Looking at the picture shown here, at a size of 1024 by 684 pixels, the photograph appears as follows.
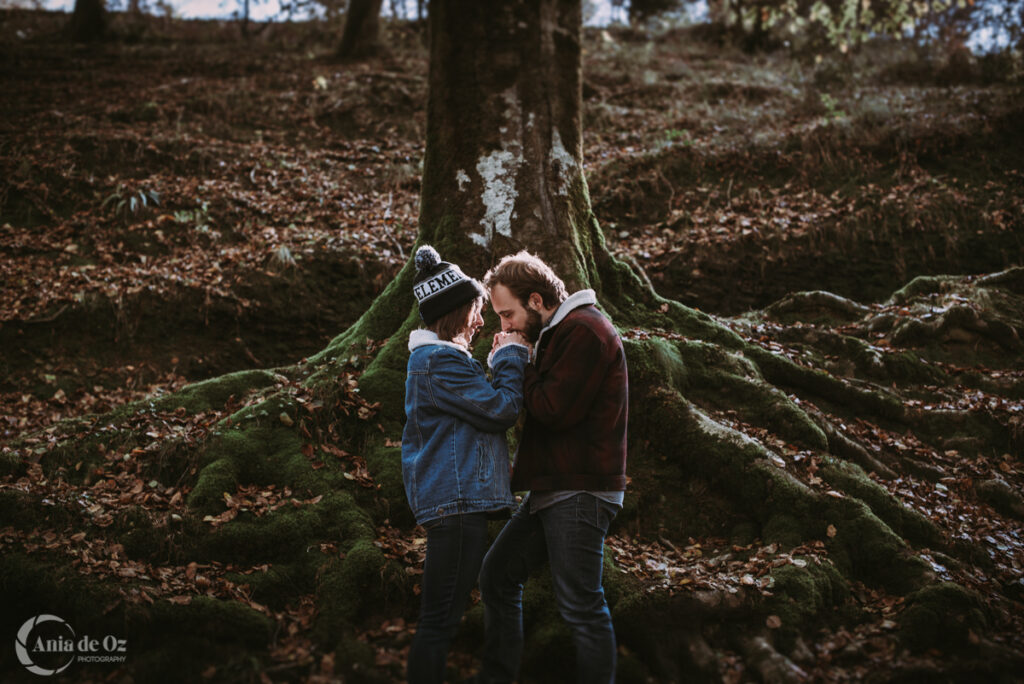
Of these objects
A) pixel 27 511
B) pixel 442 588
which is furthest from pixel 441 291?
pixel 27 511

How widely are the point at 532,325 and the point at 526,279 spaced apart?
0.84 ft

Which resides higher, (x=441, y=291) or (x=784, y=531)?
(x=441, y=291)

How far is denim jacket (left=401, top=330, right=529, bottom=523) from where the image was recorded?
10.1 feet

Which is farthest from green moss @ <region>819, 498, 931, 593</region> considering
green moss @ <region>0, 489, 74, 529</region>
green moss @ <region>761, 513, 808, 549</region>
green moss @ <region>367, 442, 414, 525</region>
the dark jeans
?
green moss @ <region>0, 489, 74, 529</region>

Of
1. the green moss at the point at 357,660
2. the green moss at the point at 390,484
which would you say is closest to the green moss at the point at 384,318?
the green moss at the point at 390,484

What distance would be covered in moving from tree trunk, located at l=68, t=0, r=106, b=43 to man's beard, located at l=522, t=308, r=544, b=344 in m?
23.8

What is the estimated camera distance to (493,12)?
6.08 meters

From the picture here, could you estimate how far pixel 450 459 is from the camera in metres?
3.12

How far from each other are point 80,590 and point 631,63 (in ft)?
68.2

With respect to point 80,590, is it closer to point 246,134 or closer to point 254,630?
point 254,630

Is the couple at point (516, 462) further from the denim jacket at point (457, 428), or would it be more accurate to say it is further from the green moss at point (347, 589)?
the green moss at point (347, 589)

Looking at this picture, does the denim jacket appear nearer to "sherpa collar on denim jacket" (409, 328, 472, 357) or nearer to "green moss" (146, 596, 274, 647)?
"sherpa collar on denim jacket" (409, 328, 472, 357)

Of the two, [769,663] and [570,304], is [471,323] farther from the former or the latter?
[769,663]

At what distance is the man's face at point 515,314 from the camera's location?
3354 millimetres
